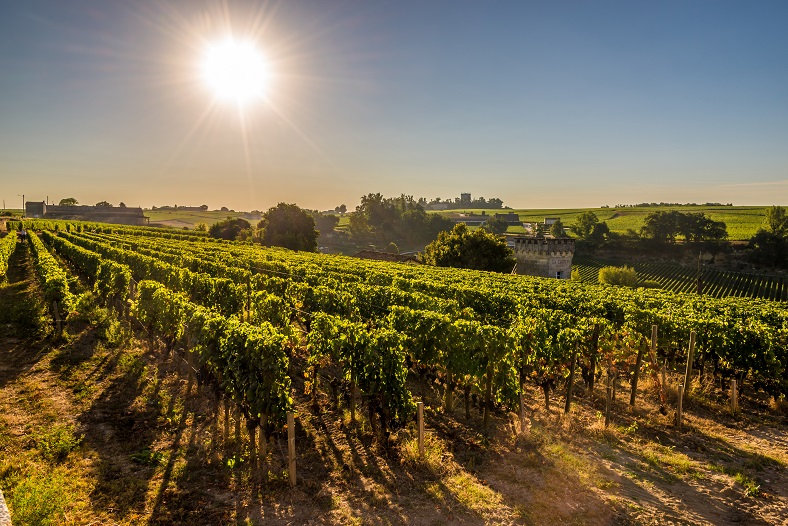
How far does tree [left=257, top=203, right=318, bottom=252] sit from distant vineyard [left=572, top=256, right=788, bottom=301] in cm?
3937

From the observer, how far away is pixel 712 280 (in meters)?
59.6

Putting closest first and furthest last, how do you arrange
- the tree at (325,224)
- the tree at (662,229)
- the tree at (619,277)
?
1. the tree at (619,277)
2. the tree at (662,229)
3. the tree at (325,224)

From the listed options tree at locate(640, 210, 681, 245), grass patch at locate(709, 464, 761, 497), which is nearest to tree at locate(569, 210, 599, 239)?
tree at locate(640, 210, 681, 245)

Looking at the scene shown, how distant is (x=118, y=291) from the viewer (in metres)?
18.3

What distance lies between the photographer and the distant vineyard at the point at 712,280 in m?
52.6

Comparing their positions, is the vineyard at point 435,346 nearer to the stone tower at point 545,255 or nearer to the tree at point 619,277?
the stone tower at point 545,255

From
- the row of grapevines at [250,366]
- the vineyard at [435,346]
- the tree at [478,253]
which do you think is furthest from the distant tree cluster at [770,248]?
the row of grapevines at [250,366]

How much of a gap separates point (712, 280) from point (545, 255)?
110 ft

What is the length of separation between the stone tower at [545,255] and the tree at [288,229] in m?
32.0

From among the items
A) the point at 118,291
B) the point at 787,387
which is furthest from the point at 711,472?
the point at 118,291

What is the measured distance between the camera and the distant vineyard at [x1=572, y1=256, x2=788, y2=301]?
52594 mm

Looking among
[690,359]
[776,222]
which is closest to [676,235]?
[776,222]

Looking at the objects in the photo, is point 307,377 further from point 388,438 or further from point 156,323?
point 156,323

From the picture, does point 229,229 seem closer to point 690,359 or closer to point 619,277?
point 619,277
